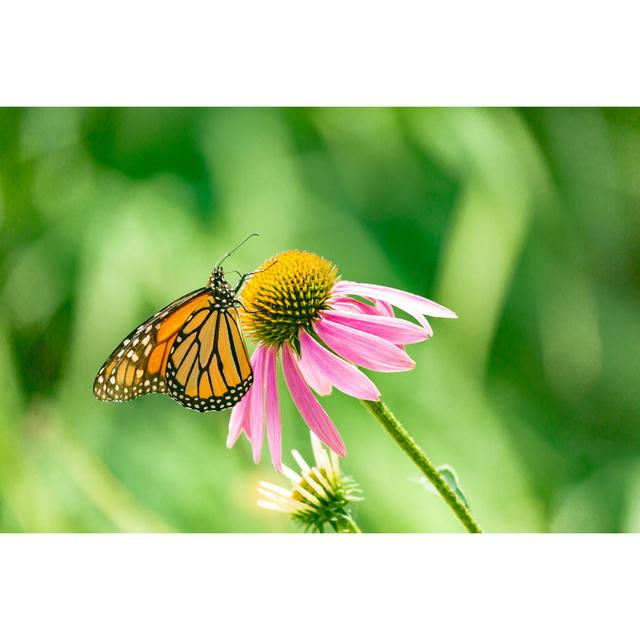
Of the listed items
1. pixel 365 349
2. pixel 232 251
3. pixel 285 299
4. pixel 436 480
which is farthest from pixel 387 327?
pixel 232 251

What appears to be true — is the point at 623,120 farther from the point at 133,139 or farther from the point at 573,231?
the point at 133,139

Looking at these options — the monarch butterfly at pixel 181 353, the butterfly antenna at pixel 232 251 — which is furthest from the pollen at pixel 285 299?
the butterfly antenna at pixel 232 251

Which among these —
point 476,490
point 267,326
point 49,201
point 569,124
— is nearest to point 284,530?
point 476,490

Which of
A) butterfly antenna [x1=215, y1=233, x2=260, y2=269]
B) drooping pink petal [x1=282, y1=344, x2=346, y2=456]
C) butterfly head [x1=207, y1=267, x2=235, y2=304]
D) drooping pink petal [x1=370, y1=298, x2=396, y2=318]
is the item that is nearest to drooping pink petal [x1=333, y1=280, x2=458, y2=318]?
drooping pink petal [x1=370, y1=298, x2=396, y2=318]

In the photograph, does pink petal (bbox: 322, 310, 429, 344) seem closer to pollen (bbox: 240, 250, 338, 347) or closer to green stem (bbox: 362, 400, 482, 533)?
pollen (bbox: 240, 250, 338, 347)

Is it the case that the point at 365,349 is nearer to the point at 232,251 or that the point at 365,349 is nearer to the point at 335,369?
the point at 335,369

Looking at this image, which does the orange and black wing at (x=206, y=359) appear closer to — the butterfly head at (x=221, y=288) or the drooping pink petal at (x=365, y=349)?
the butterfly head at (x=221, y=288)

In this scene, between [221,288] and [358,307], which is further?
[221,288]
